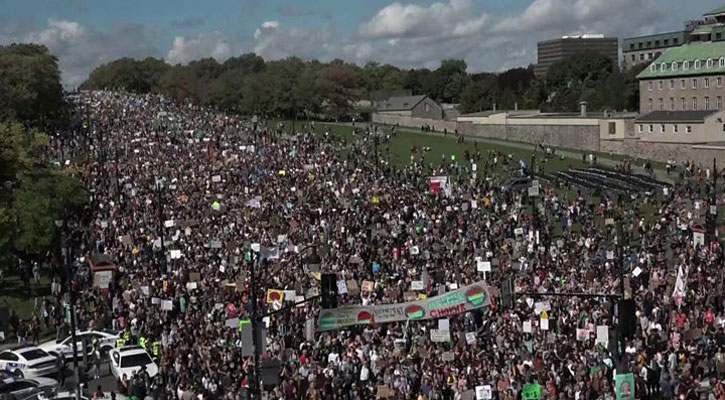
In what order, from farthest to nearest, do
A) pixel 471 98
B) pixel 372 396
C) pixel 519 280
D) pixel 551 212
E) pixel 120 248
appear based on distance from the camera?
pixel 471 98 < pixel 551 212 < pixel 120 248 < pixel 519 280 < pixel 372 396

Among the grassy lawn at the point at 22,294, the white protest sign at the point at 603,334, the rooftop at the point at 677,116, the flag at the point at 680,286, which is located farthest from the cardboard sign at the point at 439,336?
the rooftop at the point at 677,116

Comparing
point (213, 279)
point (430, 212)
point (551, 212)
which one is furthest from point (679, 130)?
point (213, 279)

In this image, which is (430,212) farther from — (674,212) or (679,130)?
(679,130)

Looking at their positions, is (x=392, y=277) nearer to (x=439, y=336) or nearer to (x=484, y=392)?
(x=439, y=336)

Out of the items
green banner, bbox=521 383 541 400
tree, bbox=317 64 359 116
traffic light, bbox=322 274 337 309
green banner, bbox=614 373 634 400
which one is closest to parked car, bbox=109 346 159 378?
traffic light, bbox=322 274 337 309

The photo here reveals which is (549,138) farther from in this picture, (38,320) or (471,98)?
(38,320)

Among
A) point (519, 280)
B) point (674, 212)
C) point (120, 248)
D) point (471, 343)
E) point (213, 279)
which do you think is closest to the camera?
point (471, 343)

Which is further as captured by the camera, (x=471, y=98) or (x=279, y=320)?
(x=471, y=98)

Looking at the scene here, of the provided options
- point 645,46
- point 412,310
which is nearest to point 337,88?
point 645,46
